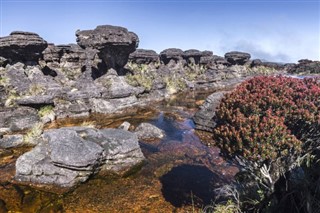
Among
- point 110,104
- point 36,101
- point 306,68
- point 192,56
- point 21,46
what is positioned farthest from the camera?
point 306,68

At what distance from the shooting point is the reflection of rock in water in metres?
10.0

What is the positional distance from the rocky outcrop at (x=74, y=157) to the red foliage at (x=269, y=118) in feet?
20.3

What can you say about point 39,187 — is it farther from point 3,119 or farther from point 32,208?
point 3,119

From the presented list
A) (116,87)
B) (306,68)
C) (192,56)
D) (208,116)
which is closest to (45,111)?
(116,87)

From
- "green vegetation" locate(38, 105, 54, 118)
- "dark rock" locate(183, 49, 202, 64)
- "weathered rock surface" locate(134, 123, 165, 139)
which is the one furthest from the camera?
"dark rock" locate(183, 49, 202, 64)

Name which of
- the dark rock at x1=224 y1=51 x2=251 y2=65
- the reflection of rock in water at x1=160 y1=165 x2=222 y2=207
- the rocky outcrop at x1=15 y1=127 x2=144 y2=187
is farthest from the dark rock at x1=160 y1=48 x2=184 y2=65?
the reflection of rock in water at x1=160 y1=165 x2=222 y2=207

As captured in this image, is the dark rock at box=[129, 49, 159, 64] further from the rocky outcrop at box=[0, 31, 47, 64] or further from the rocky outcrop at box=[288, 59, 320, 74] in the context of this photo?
the rocky outcrop at box=[288, 59, 320, 74]

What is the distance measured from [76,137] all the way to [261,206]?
360 inches

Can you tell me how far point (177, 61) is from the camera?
59.9m

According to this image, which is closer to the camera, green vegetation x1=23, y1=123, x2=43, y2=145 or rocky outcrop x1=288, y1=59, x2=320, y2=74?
green vegetation x1=23, y1=123, x2=43, y2=145

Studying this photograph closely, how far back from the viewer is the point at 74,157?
1118cm

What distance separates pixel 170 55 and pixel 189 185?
50025 millimetres

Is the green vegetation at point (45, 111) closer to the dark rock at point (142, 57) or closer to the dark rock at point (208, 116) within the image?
the dark rock at point (208, 116)

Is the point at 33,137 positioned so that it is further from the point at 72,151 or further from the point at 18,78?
the point at 18,78
